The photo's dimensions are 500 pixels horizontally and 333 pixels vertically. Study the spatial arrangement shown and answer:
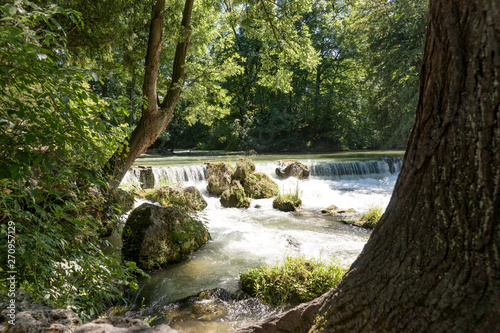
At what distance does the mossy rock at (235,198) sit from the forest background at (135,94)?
2.87 meters

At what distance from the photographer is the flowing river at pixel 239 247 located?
371cm

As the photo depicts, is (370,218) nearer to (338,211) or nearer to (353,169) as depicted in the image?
(338,211)

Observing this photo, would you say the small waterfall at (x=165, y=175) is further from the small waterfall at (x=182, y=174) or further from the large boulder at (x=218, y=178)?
the large boulder at (x=218, y=178)

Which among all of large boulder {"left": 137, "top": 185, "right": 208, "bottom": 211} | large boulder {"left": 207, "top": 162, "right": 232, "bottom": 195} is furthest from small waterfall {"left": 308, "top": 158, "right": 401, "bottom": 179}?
large boulder {"left": 137, "top": 185, "right": 208, "bottom": 211}

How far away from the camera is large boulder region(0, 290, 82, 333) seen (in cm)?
146

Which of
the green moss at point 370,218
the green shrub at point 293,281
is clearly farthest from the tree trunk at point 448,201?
the green moss at point 370,218

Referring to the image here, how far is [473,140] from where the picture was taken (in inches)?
43.8

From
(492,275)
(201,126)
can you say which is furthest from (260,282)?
(201,126)

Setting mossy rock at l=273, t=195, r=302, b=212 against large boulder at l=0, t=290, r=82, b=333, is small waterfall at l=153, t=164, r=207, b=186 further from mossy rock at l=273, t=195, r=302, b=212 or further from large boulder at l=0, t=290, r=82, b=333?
large boulder at l=0, t=290, r=82, b=333

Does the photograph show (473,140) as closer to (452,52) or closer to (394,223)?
(452,52)

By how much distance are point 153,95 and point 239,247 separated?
12.4 feet

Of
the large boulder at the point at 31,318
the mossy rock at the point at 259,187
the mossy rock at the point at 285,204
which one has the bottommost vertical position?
the mossy rock at the point at 285,204

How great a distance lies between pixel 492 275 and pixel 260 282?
3.47 metres

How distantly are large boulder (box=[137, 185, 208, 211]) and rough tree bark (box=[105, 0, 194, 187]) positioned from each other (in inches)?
144
